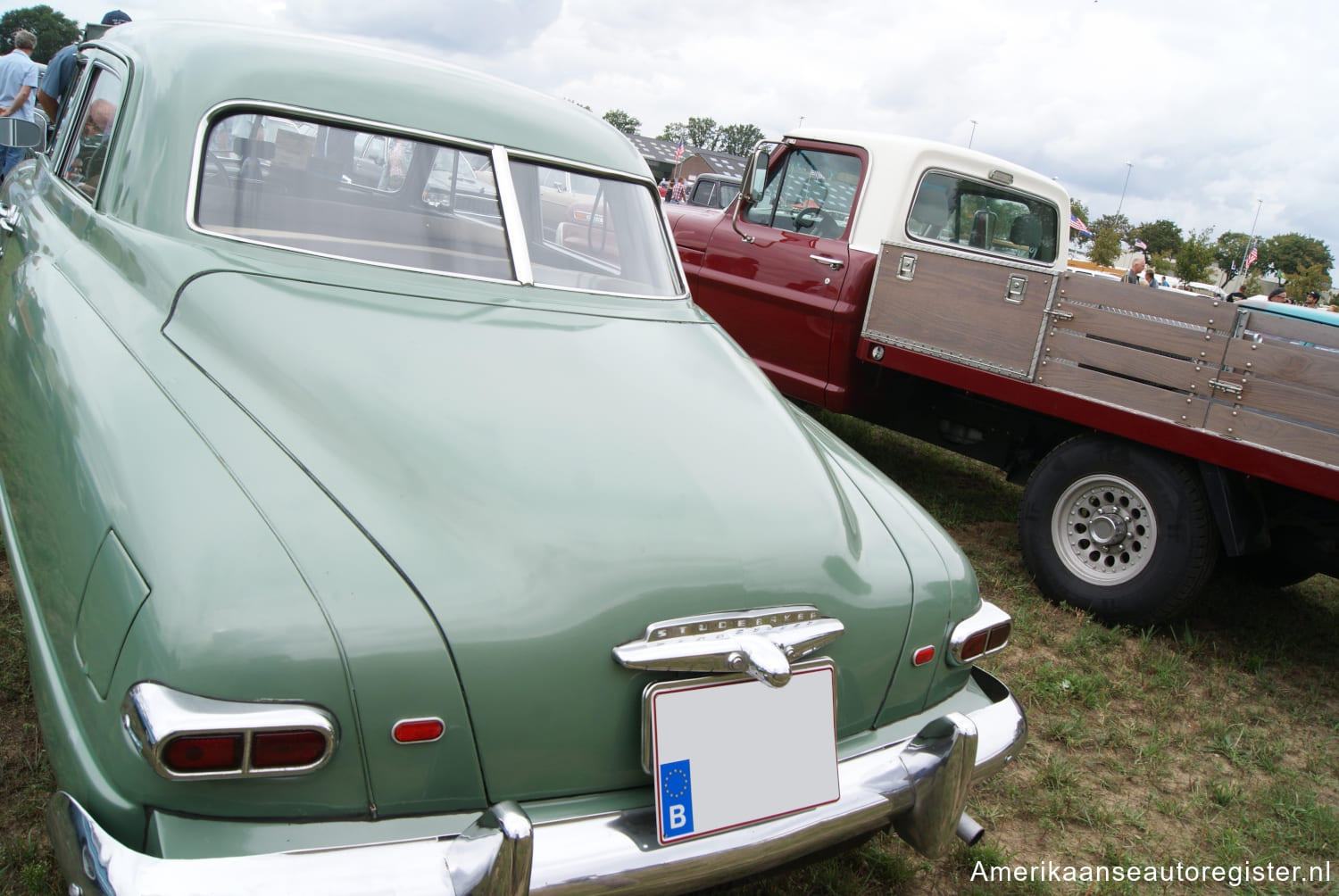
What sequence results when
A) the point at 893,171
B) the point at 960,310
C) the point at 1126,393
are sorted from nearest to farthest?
the point at 1126,393 → the point at 960,310 → the point at 893,171

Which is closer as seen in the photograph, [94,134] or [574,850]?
[574,850]

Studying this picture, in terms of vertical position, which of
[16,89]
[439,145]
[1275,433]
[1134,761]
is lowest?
[1134,761]

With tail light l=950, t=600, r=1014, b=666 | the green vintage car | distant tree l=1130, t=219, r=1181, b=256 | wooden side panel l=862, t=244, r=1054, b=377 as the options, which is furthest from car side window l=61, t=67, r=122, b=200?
distant tree l=1130, t=219, r=1181, b=256

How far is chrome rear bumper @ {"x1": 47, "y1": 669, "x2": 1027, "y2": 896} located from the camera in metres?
1.30

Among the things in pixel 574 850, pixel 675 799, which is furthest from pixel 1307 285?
pixel 574 850

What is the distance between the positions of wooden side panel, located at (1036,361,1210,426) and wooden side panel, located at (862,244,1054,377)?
0.43 ft

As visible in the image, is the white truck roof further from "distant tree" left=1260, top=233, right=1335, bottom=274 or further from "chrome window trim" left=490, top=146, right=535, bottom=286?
"distant tree" left=1260, top=233, right=1335, bottom=274

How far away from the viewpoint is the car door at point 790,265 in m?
5.30

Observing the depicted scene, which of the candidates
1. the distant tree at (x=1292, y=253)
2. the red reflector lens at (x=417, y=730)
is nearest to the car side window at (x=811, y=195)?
the red reflector lens at (x=417, y=730)

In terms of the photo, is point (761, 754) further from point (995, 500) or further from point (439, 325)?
point (995, 500)

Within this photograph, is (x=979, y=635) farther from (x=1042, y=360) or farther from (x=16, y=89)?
(x=16, y=89)

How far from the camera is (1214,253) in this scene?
45.4 meters

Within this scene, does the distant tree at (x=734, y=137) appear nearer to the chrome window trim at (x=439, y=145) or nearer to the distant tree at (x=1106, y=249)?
the distant tree at (x=1106, y=249)

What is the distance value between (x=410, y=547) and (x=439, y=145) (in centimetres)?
139
